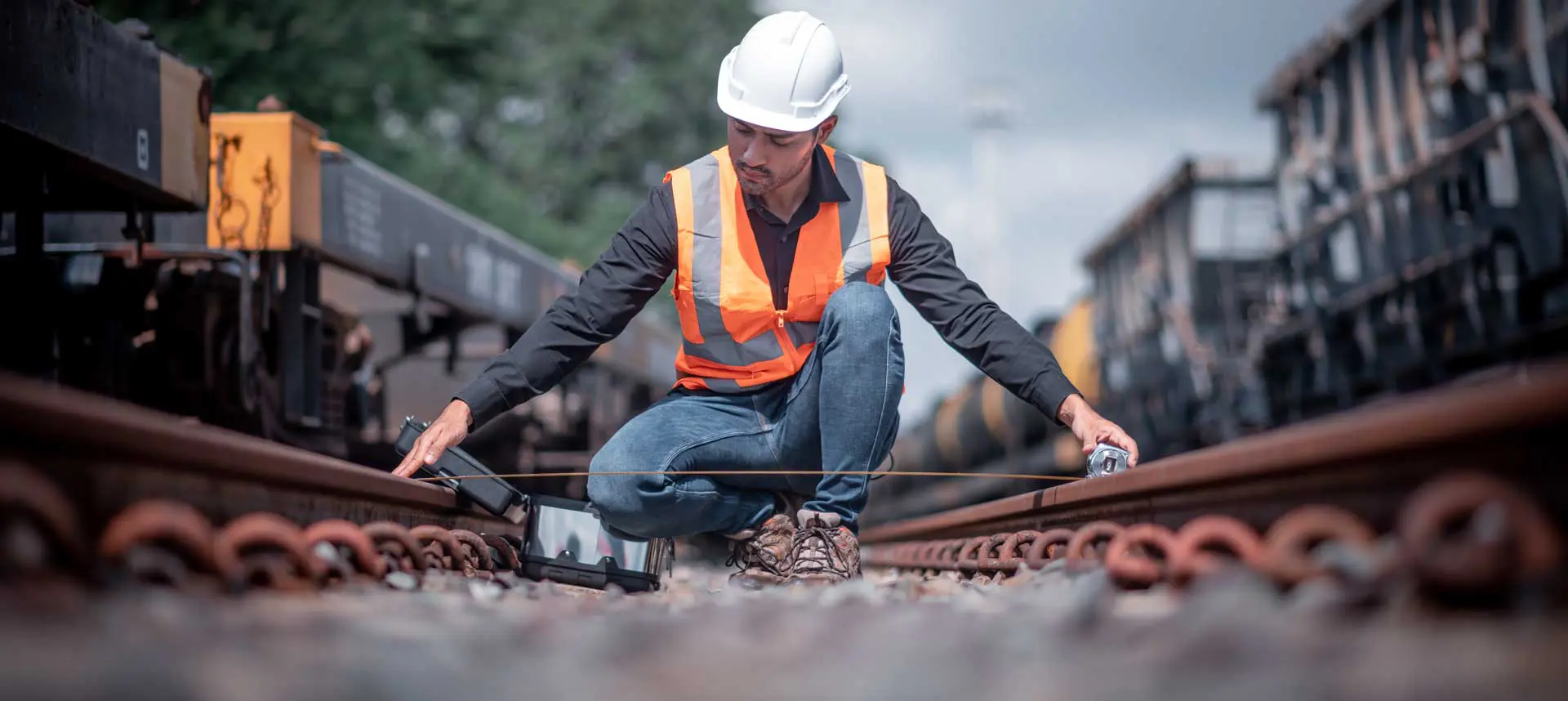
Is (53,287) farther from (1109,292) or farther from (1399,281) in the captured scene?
(1109,292)

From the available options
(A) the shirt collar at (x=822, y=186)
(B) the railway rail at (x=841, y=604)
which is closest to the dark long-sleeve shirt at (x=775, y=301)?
(A) the shirt collar at (x=822, y=186)

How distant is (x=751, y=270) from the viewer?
3809 mm

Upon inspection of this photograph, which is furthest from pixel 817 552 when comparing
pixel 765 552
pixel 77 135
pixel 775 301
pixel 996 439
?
pixel 996 439

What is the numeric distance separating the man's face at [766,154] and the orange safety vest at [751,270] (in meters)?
0.14

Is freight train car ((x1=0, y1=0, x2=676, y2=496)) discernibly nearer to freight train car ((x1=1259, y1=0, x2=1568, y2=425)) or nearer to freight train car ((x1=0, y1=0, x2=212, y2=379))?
freight train car ((x1=0, y1=0, x2=212, y2=379))

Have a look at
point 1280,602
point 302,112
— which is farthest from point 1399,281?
point 302,112

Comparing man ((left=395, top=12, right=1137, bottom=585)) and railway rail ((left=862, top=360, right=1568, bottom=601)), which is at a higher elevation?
man ((left=395, top=12, right=1137, bottom=585))

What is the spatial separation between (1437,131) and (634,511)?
5.87 metres

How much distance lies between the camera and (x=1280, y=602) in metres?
1.79

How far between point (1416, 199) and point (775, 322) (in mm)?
5629

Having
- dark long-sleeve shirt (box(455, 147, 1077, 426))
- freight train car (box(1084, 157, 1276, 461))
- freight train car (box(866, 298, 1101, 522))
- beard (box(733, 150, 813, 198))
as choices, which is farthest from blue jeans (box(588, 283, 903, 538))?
freight train car (box(866, 298, 1101, 522))

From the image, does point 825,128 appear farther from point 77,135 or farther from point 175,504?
point 77,135

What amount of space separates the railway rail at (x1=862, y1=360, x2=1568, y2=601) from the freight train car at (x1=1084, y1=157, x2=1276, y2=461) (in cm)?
845

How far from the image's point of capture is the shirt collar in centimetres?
386
